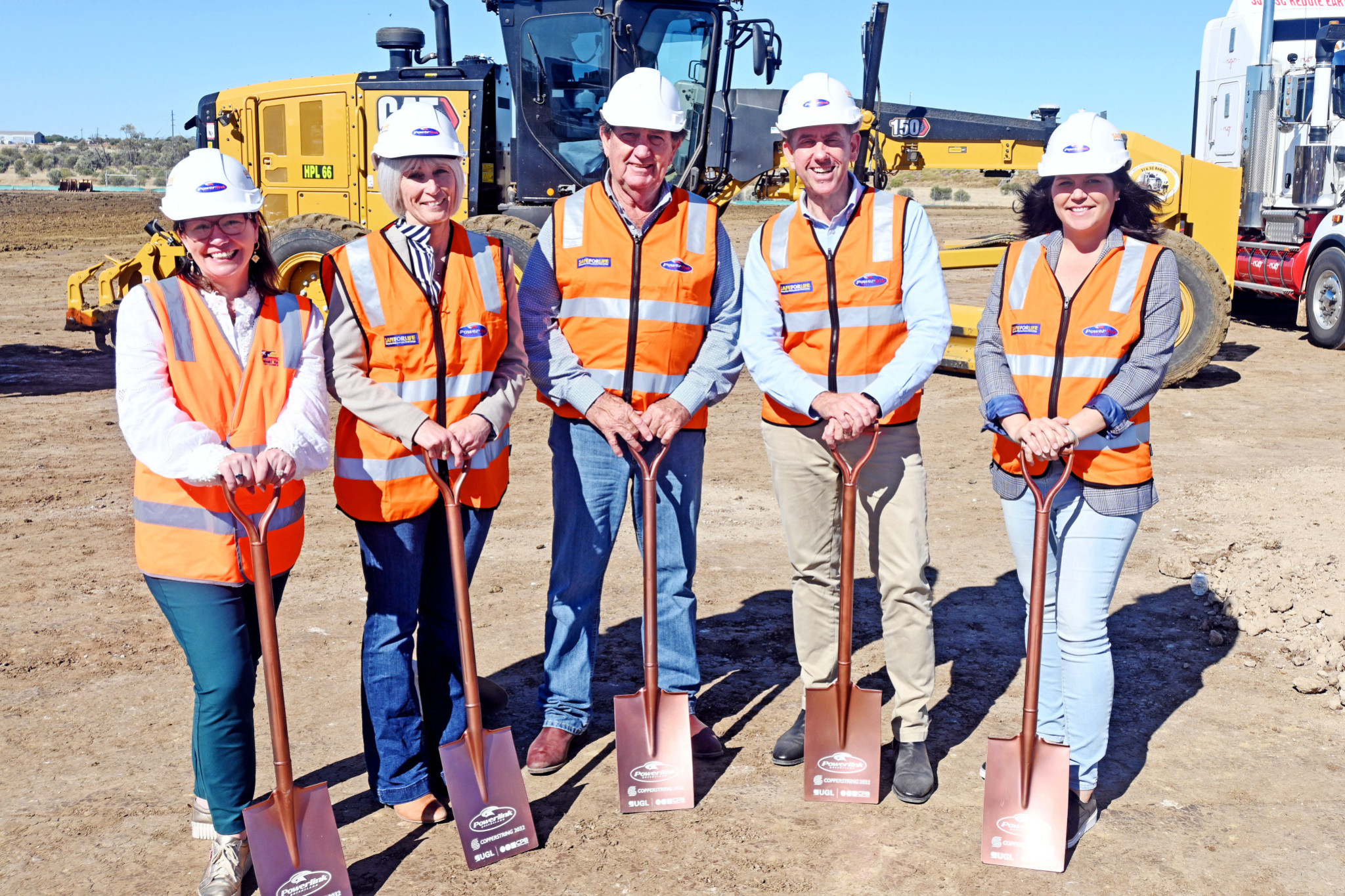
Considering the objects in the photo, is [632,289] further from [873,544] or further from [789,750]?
[789,750]

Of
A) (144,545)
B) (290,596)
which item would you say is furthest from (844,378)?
(290,596)

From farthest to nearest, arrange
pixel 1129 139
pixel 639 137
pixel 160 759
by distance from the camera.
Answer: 1. pixel 1129 139
2. pixel 160 759
3. pixel 639 137

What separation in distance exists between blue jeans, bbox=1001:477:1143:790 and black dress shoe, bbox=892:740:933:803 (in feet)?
1.41

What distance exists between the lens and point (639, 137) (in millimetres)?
3854

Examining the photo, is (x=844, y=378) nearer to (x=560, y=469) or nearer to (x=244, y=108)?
(x=560, y=469)

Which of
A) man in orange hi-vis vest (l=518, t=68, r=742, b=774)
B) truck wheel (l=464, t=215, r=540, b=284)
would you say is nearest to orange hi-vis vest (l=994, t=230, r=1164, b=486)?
man in orange hi-vis vest (l=518, t=68, r=742, b=774)

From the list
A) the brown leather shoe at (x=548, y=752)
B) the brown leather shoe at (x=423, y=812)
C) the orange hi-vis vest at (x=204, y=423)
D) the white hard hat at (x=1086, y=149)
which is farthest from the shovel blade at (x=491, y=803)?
the white hard hat at (x=1086, y=149)

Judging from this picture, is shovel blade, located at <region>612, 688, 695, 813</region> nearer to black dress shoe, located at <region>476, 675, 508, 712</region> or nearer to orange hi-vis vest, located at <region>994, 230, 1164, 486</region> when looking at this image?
black dress shoe, located at <region>476, 675, 508, 712</region>

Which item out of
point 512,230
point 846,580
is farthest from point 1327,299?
point 846,580

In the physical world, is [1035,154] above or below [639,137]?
above

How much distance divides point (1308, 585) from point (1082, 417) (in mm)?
2762

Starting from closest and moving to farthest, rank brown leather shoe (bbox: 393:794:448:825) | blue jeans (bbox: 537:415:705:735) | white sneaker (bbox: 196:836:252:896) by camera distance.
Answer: white sneaker (bbox: 196:836:252:896) < brown leather shoe (bbox: 393:794:448:825) < blue jeans (bbox: 537:415:705:735)

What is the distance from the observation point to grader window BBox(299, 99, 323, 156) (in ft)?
40.3

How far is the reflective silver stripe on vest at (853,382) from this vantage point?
12.8 ft
